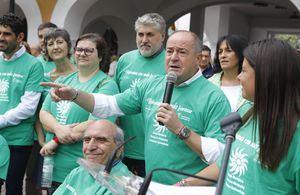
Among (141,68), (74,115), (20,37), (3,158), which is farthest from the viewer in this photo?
(20,37)

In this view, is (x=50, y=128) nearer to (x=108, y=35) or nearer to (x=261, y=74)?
(x=261, y=74)

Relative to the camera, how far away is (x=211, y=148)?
2988 millimetres

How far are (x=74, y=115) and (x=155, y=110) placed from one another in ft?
3.43

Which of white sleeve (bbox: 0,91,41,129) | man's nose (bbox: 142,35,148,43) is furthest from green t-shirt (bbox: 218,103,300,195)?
white sleeve (bbox: 0,91,41,129)

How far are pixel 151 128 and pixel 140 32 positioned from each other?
120 centimetres

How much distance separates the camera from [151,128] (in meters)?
3.24

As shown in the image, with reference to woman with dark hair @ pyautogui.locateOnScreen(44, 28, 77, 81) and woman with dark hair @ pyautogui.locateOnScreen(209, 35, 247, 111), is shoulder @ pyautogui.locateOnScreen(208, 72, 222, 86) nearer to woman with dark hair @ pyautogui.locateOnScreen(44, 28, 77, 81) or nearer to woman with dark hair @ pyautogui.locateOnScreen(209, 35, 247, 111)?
woman with dark hair @ pyautogui.locateOnScreen(209, 35, 247, 111)

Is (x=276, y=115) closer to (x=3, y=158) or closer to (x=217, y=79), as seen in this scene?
(x=217, y=79)

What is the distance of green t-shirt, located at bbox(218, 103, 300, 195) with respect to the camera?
219 centimetres

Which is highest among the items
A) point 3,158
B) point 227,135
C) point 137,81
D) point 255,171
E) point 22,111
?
point 227,135

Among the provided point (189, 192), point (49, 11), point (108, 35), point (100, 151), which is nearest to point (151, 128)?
point (100, 151)

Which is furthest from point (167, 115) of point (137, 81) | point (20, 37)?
point (20, 37)

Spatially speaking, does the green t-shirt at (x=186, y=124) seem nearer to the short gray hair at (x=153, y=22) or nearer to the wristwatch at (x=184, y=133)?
the wristwatch at (x=184, y=133)

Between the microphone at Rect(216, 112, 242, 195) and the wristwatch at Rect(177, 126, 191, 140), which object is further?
the wristwatch at Rect(177, 126, 191, 140)
